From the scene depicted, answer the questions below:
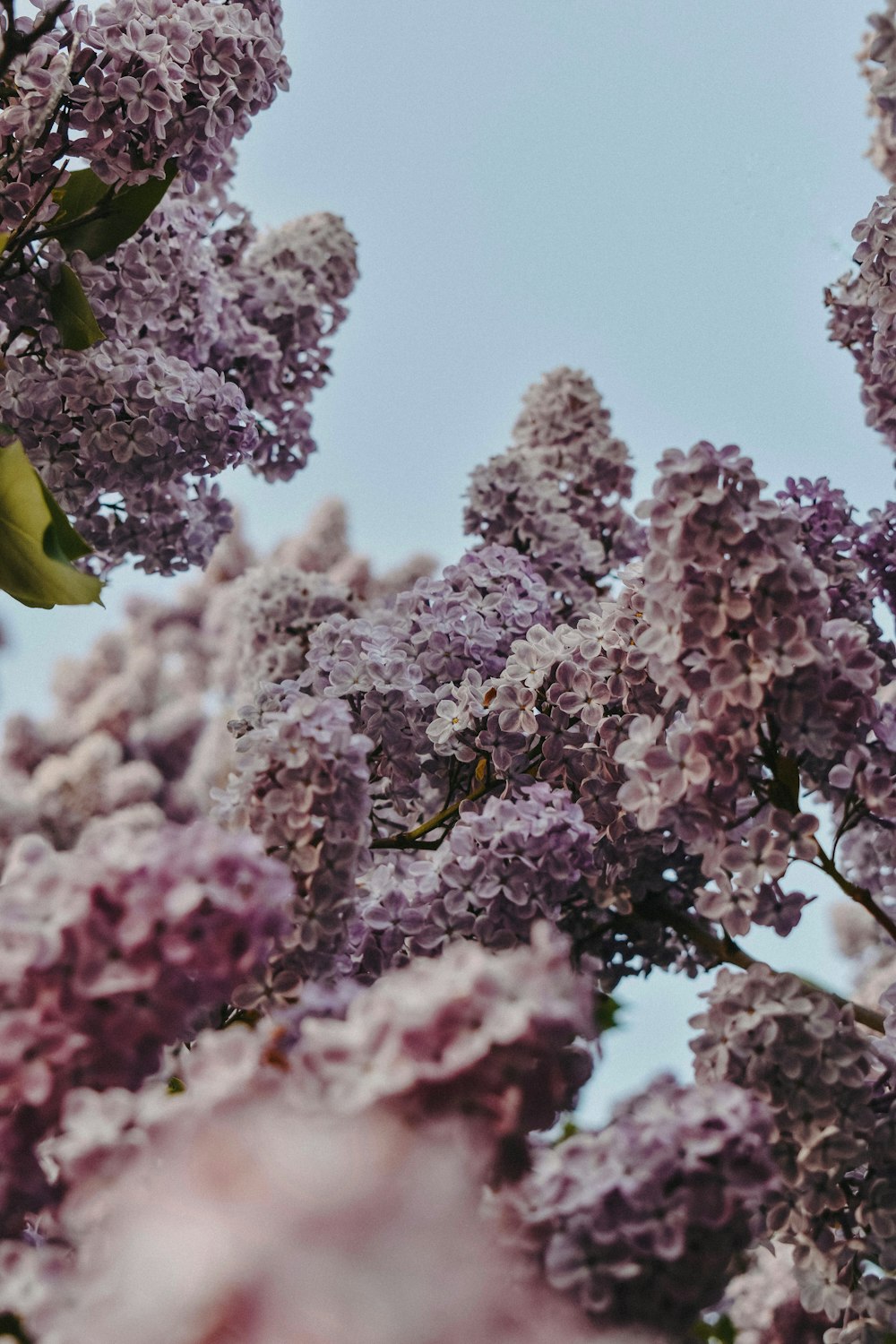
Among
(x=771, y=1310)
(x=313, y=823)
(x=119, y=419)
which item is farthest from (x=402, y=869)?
(x=771, y=1310)

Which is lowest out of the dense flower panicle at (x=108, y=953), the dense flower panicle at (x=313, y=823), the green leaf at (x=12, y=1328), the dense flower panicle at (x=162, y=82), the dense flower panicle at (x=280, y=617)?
the green leaf at (x=12, y=1328)

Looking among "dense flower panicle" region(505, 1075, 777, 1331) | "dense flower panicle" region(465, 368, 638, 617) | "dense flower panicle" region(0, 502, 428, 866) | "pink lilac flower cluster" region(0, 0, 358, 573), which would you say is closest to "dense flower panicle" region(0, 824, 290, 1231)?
"dense flower panicle" region(505, 1075, 777, 1331)

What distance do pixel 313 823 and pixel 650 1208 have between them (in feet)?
1.06

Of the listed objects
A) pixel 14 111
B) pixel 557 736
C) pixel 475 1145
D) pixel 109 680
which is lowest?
pixel 475 1145

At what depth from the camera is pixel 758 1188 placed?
0.61 m

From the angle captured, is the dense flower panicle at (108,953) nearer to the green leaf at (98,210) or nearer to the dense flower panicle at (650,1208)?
the dense flower panicle at (650,1208)

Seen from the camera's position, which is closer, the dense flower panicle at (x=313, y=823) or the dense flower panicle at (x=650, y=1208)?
the dense flower panicle at (x=650, y=1208)

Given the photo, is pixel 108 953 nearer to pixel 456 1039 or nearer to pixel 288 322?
pixel 456 1039

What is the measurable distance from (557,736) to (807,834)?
26cm

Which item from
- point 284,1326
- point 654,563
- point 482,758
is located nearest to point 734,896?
point 654,563

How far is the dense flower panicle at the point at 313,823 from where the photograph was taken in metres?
0.83

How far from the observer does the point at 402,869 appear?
1199 mm

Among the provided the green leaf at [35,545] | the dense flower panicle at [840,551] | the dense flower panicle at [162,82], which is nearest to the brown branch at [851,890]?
the dense flower panicle at [840,551]

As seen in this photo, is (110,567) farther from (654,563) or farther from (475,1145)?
(475,1145)
